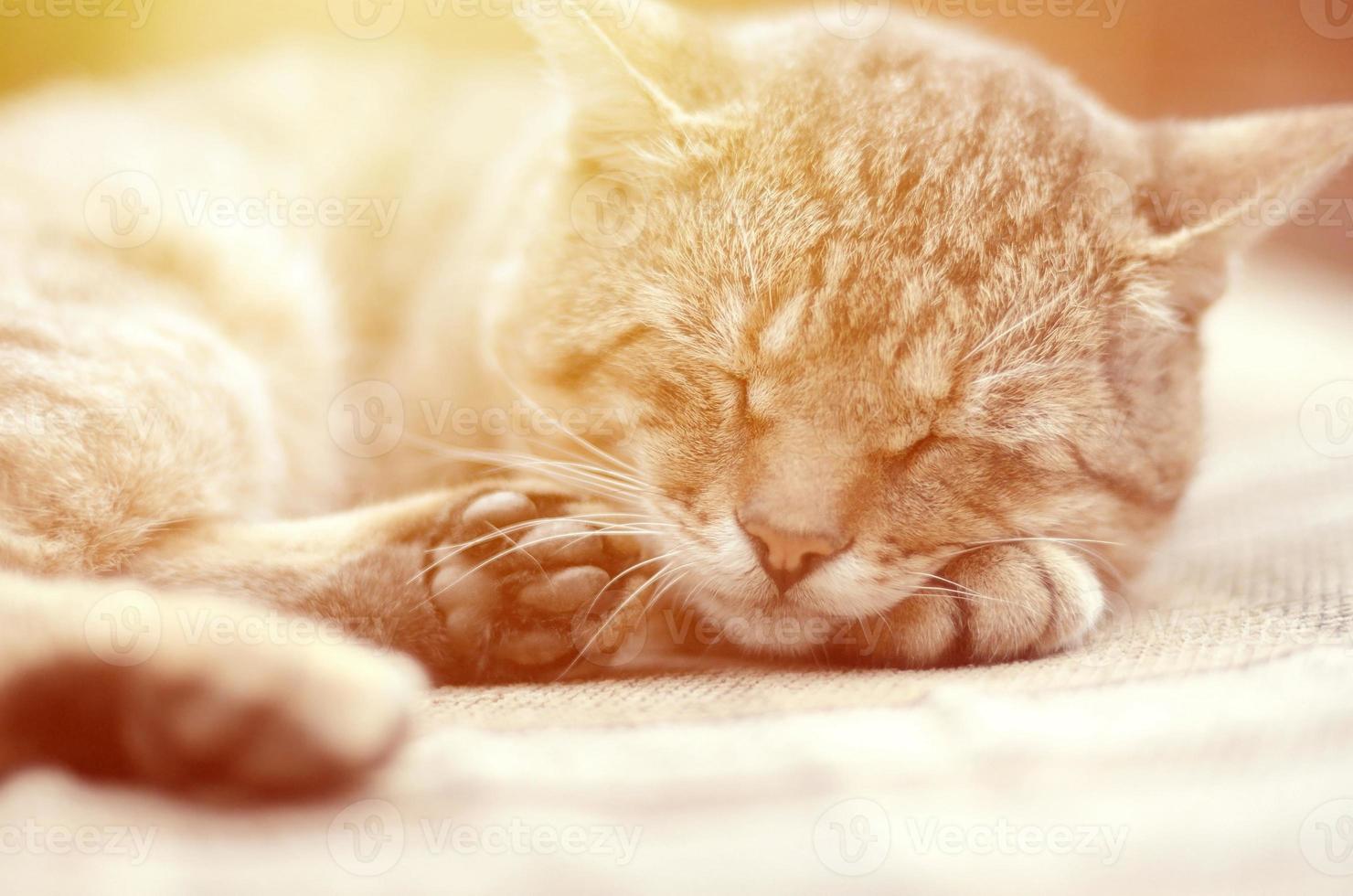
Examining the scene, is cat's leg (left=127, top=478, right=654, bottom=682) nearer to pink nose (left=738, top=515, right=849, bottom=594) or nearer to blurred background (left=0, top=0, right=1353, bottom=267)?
pink nose (left=738, top=515, right=849, bottom=594)

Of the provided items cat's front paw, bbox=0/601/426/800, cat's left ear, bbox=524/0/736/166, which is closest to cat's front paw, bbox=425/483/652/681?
cat's front paw, bbox=0/601/426/800

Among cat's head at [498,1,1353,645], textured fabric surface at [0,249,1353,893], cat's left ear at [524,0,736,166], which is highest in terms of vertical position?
cat's left ear at [524,0,736,166]

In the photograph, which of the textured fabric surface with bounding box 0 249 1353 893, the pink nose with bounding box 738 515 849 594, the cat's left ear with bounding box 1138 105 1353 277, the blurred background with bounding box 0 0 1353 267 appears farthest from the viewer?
the blurred background with bounding box 0 0 1353 267

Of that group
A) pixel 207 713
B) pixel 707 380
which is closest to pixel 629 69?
pixel 707 380

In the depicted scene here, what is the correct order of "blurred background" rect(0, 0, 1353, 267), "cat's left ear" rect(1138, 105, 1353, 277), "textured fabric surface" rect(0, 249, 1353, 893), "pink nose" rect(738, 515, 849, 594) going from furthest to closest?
"blurred background" rect(0, 0, 1353, 267) < "cat's left ear" rect(1138, 105, 1353, 277) < "pink nose" rect(738, 515, 849, 594) < "textured fabric surface" rect(0, 249, 1353, 893)

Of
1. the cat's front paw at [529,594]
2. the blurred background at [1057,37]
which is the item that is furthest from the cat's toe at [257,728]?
the blurred background at [1057,37]

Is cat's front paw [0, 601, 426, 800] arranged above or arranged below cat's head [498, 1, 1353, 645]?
below

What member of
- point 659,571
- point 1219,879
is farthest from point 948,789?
point 659,571

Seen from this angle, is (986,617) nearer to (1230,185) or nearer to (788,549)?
(788,549)

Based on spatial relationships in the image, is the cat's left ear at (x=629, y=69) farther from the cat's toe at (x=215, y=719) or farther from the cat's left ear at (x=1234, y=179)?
the cat's toe at (x=215, y=719)
